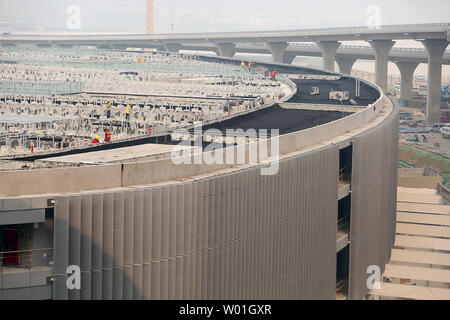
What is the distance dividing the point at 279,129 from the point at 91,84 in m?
25.4

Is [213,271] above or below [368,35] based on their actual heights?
below

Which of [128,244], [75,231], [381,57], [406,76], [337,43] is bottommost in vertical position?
[128,244]

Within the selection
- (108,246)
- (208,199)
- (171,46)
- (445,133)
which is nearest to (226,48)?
(171,46)

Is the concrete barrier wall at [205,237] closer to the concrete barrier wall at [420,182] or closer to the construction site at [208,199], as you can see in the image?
the construction site at [208,199]

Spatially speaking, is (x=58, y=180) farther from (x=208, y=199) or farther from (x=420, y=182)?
(x=420, y=182)

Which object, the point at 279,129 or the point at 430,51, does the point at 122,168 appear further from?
the point at 430,51

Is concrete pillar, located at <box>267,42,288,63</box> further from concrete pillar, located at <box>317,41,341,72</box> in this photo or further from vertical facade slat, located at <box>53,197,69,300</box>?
vertical facade slat, located at <box>53,197,69,300</box>

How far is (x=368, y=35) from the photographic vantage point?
139750mm

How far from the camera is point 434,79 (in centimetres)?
13062

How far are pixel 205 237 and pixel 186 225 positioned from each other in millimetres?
877

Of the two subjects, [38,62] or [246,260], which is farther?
[38,62]

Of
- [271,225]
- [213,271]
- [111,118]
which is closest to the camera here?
[213,271]
